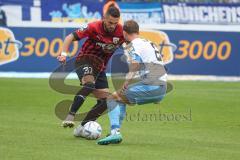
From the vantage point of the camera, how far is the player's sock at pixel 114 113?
11.0 m

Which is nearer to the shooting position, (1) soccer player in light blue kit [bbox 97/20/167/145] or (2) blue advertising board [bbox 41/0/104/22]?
(1) soccer player in light blue kit [bbox 97/20/167/145]

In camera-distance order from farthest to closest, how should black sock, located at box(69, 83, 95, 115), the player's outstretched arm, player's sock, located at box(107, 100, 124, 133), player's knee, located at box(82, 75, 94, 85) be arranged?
player's knee, located at box(82, 75, 94, 85) → black sock, located at box(69, 83, 95, 115) → the player's outstretched arm → player's sock, located at box(107, 100, 124, 133)

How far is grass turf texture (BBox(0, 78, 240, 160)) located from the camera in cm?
1002

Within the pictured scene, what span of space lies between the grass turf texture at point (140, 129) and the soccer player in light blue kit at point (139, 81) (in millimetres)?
409

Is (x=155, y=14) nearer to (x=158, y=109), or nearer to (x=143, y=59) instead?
(x=158, y=109)

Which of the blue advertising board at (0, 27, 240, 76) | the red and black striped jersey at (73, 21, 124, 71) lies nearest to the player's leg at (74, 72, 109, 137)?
the red and black striped jersey at (73, 21, 124, 71)

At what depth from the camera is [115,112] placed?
1110 centimetres

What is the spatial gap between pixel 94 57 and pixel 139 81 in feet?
4.46

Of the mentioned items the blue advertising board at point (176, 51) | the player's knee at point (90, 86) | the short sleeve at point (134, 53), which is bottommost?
the blue advertising board at point (176, 51)

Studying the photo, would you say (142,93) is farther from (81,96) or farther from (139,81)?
(81,96)

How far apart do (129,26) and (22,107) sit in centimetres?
636

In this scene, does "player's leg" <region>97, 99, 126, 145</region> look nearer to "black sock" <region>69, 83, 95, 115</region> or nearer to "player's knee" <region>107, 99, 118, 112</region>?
"player's knee" <region>107, 99, 118, 112</region>

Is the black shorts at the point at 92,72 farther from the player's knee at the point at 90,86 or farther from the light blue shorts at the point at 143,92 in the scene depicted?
the light blue shorts at the point at 143,92

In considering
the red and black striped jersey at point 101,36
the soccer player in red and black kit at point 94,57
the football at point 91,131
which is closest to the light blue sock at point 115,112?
the football at point 91,131
